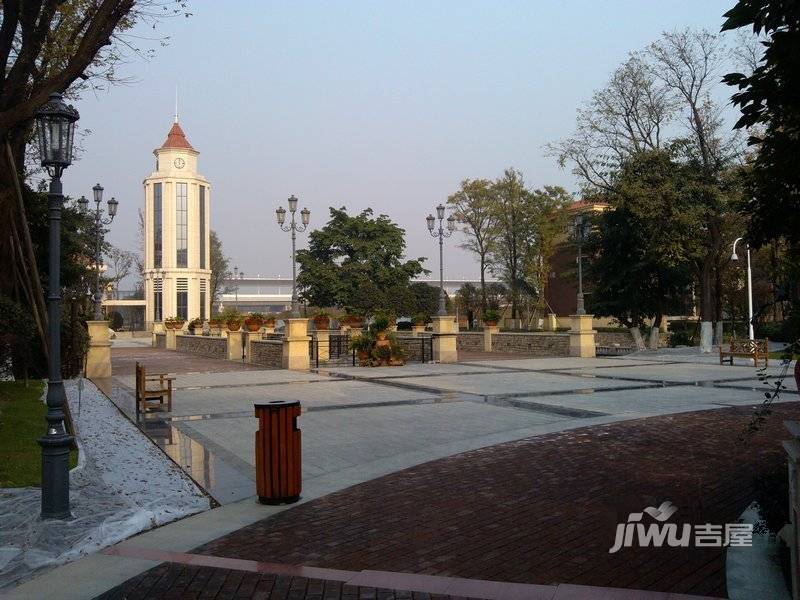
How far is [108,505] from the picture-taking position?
6879 millimetres

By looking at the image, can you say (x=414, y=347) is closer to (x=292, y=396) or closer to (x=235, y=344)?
(x=235, y=344)

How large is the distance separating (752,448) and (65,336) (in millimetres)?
15920

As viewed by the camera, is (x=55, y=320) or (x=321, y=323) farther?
(x=321, y=323)

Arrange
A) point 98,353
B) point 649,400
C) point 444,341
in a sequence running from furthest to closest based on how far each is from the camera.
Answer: point 444,341
point 98,353
point 649,400

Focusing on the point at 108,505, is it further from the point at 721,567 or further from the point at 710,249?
the point at 710,249

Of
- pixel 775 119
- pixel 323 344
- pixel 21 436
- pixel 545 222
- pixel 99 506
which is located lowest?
pixel 99 506

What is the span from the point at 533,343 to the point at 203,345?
1652 cm

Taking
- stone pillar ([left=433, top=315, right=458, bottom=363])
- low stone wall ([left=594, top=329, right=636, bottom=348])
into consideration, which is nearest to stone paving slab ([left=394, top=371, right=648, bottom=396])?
stone pillar ([left=433, top=315, right=458, bottom=363])

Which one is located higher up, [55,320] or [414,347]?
[55,320]

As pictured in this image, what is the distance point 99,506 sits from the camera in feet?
22.4

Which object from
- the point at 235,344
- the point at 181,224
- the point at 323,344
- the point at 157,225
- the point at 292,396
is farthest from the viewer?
the point at 181,224

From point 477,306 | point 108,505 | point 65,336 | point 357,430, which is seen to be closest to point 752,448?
point 357,430

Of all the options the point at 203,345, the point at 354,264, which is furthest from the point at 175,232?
the point at 203,345

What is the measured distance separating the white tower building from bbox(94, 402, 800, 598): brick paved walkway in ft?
193
